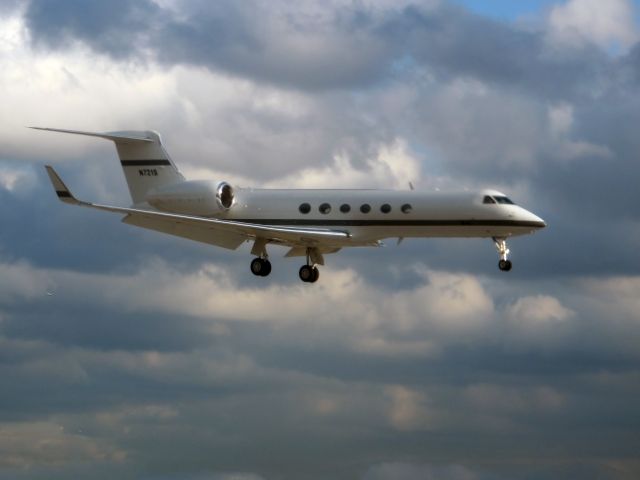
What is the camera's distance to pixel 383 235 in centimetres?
5725

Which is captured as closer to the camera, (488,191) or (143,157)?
(488,191)

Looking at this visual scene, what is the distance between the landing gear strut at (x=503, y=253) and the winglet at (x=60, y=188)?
762 inches

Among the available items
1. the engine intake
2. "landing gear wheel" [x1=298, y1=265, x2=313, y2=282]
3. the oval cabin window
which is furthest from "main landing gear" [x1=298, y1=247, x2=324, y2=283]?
the engine intake

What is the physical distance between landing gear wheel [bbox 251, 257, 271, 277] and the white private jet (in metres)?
0.05

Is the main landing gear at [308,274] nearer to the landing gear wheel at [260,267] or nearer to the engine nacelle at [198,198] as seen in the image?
the landing gear wheel at [260,267]

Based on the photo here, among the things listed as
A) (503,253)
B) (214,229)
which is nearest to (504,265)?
(503,253)

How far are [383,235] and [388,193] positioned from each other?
197cm

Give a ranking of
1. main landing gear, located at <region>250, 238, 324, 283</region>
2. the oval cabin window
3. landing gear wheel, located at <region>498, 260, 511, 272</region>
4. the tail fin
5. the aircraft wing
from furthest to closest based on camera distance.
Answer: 1. the tail fin
2. main landing gear, located at <region>250, 238, 324, 283</region>
3. the oval cabin window
4. the aircraft wing
5. landing gear wheel, located at <region>498, 260, 511, 272</region>

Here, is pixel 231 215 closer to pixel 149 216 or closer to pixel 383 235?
pixel 149 216

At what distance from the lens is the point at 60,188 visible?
56.2m

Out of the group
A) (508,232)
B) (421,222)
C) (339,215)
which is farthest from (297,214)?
(508,232)

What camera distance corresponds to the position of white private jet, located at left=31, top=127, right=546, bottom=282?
55.9 m

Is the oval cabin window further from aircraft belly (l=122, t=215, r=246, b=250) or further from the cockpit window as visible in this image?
the cockpit window

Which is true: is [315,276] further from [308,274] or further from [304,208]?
[304,208]
